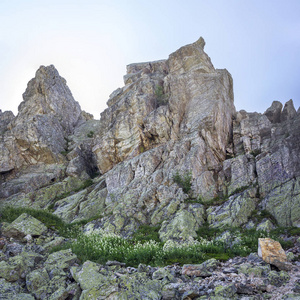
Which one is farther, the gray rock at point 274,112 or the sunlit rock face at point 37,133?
the sunlit rock face at point 37,133

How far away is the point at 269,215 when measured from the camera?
24.6m

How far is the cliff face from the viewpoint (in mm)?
27359

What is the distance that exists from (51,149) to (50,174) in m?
6.28

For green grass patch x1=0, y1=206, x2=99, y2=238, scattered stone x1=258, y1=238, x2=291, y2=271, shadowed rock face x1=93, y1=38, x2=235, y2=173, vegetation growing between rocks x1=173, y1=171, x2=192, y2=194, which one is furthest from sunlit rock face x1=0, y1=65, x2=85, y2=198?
scattered stone x1=258, y1=238, x2=291, y2=271

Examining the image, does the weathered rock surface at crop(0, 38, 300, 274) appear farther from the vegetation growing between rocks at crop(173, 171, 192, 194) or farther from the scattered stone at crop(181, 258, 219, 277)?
the scattered stone at crop(181, 258, 219, 277)

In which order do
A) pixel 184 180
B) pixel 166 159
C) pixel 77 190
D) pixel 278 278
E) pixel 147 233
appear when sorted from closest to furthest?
pixel 278 278 < pixel 147 233 < pixel 184 180 < pixel 166 159 < pixel 77 190

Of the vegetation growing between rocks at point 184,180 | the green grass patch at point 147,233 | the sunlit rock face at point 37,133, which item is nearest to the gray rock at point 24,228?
the green grass patch at point 147,233

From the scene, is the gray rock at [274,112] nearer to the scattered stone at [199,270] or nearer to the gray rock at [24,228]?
the scattered stone at [199,270]

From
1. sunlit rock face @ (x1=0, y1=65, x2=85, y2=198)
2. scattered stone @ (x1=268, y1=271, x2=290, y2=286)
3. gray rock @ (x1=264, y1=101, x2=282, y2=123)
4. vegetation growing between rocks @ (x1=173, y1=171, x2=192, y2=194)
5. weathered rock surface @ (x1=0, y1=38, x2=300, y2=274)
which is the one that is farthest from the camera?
sunlit rock face @ (x1=0, y1=65, x2=85, y2=198)

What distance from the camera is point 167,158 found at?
37781mm

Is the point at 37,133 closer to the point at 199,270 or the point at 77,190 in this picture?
the point at 77,190

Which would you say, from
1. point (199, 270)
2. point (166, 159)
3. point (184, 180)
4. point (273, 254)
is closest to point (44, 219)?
point (199, 270)

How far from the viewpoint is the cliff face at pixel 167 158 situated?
27.4 metres

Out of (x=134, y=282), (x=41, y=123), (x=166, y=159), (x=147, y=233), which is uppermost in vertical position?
(x=41, y=123)
